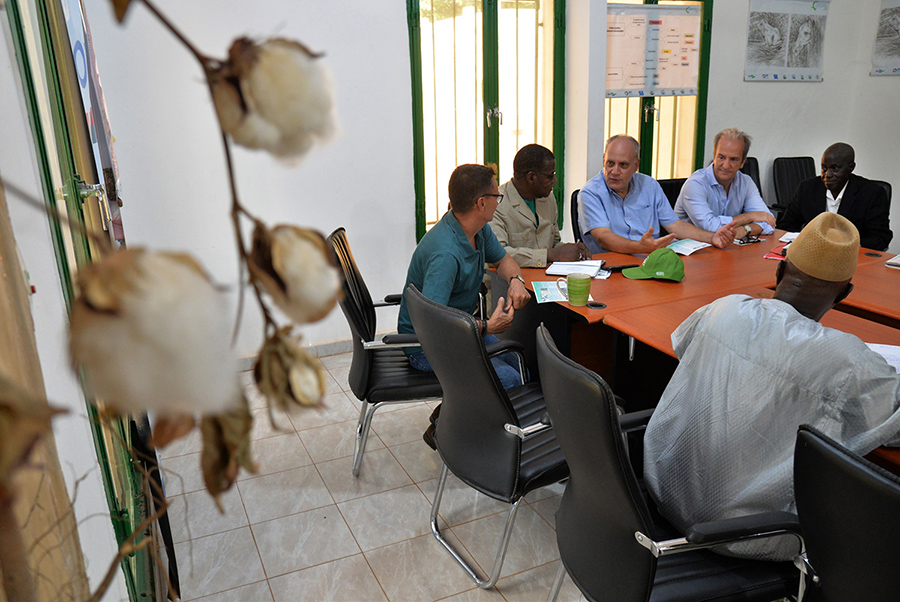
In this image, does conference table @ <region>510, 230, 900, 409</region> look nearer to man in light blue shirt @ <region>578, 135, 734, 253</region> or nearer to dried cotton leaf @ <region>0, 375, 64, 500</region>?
man in light blue shirt @ <region>578, 135, 734, 253</region>

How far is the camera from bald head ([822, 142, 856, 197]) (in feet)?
13.4

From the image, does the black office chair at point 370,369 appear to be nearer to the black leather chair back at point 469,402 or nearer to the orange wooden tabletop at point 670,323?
the black leather chair back at point 469,402

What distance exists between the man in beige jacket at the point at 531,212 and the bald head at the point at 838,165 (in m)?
1.94

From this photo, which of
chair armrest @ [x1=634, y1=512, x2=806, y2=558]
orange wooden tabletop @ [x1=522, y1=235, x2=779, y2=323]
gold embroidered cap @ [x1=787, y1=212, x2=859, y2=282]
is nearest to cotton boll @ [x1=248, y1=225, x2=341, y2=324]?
chair armrest @ [x1=634, y1=512, x2=806, y2=558]

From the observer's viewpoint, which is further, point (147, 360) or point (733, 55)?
point (733, 55)

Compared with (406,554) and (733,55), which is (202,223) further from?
(733,55)

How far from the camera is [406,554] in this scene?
7.52ft

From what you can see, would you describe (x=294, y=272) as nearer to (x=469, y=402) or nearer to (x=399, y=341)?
Answer: (x=469, y=402)

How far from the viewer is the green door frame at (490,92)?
3.97 meters

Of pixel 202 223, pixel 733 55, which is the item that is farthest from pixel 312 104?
pixel 733 55

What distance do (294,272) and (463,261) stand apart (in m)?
2.50

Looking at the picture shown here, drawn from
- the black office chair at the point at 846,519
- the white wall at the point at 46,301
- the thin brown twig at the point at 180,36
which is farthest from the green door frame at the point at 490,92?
the thin brown twig at the point at 180,36

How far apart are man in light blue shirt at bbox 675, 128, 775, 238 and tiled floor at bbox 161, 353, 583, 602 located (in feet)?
7.03

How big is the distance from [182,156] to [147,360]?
3.59 meters
